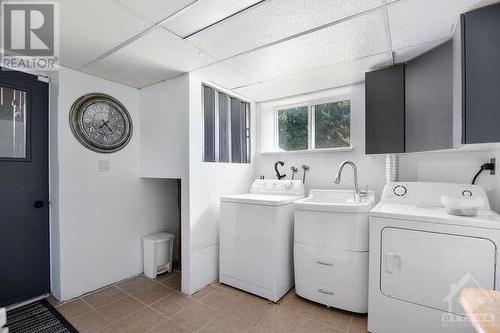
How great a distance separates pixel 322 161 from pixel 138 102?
226 cm

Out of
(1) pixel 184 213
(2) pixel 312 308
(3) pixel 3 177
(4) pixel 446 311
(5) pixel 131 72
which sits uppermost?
(5) pixel 131 72

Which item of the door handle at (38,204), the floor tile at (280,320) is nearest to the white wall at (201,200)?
the floor tile at (280,320)

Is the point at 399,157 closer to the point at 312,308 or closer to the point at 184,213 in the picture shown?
the point at 312,308

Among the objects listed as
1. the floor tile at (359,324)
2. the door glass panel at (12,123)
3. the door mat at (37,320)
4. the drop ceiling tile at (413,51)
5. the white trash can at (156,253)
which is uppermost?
the drop ceiling tile at (413,51)

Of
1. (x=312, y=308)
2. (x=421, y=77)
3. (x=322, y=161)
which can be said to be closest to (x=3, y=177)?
(x=312, y=308)

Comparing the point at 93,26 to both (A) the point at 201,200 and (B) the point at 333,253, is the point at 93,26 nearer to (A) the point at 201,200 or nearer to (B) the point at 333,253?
(A) the point at 201,200

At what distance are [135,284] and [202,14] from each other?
101 inches

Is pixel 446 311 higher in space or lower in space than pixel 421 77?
lower

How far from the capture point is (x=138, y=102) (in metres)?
2.65

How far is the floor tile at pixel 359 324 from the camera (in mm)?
1659

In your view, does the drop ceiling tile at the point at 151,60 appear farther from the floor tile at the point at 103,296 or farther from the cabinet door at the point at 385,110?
the floor tile at the point at 103,296

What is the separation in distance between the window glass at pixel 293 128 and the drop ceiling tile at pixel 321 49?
2.70ft

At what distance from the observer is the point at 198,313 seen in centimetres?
188

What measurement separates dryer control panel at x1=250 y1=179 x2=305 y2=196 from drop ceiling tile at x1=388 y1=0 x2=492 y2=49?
1533mm
